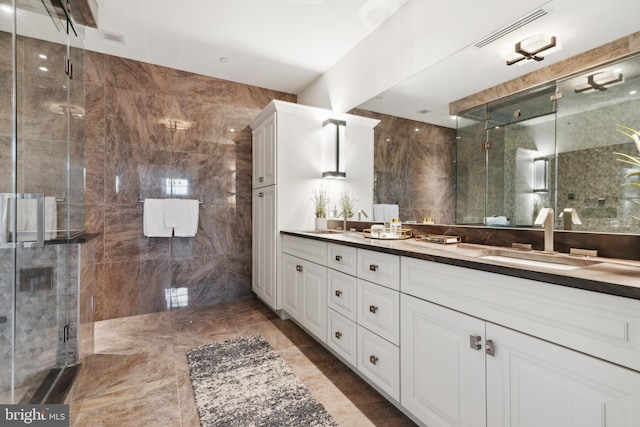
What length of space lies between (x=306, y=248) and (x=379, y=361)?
104 centimetres

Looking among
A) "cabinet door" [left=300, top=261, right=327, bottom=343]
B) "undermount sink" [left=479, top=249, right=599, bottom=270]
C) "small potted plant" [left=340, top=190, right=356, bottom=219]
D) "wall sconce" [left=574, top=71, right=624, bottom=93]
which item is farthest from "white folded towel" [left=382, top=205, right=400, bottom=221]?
"wall sconce" [left=574, top=71, right=624, bottom=93]

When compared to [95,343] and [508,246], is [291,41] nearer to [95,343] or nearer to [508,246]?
[508,246]

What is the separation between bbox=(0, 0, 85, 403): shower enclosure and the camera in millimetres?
1438

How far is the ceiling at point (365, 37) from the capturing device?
1451 mm

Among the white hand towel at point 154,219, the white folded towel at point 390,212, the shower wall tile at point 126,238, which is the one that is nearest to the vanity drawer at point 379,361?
the white folded towel at point 390,212

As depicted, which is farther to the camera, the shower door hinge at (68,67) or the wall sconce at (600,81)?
the shower door hinge at (68,67)

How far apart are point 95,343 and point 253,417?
1.70m

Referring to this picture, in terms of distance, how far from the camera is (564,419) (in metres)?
0.85

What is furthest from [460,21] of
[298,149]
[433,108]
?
[298,149]

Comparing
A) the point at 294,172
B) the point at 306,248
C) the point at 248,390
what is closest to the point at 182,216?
the point at 294,172

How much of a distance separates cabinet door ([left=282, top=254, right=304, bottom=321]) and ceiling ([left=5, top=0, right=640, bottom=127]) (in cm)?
148

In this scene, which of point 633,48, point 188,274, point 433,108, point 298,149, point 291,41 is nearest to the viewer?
point 633,48

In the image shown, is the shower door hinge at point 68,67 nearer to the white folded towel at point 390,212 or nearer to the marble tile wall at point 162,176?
the marble tile wall at point 162,176

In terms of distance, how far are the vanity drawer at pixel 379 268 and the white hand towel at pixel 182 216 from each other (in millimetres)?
2130
